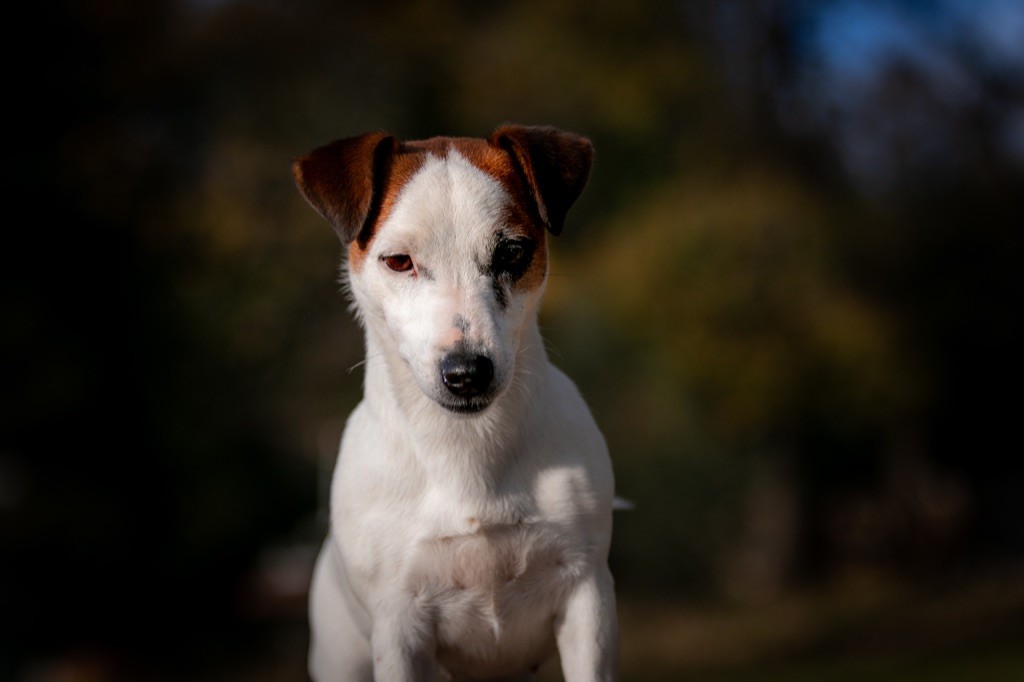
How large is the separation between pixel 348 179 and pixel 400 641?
1364 millimetres

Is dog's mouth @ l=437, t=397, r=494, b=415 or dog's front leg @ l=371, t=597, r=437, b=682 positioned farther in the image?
dog's front leg @ l=371, t=597, r=437, b=682

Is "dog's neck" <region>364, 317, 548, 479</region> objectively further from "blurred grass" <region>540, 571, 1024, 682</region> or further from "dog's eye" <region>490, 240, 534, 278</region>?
"blurred grass" <region>540, 571, 1024, 682</region>

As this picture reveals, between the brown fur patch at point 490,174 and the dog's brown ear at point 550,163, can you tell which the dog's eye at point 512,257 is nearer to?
the brown fur patch at point 490,174

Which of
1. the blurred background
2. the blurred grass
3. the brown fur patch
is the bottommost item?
the blurred grass

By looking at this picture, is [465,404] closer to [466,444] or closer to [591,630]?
[466,444]

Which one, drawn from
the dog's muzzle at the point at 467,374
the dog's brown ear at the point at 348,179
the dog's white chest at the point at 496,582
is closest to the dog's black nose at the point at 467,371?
the dog's muzzle at the point at 467,374

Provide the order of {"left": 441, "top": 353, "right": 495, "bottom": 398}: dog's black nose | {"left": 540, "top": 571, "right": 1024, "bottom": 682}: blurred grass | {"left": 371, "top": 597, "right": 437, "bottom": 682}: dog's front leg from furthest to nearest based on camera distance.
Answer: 1. {"left": 540, "top": 571, "right": 1024, "bottom": 682}: blurred grass
2. {"left": 371, "top": 597, "right": 437, "bottom": 682}: dog's front leg
3. {"left": 441, "top": 353, "right": 495, "bottom": 398}: dog's black nose

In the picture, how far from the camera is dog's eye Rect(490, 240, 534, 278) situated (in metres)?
3.23

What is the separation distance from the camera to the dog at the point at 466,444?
3.21m

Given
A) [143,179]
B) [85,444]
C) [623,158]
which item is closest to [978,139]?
[623,158]

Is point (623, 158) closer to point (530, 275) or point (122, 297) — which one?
point (122, 297)

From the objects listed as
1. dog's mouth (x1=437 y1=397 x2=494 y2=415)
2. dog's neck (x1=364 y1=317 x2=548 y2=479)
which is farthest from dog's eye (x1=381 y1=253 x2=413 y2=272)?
dog's mouth (x1=437 y1=397 x2=494 y2=415)

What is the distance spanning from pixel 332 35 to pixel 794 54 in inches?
248

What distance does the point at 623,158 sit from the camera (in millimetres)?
16062
